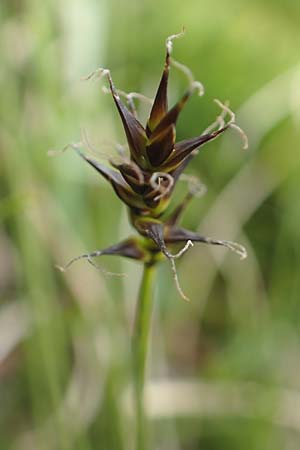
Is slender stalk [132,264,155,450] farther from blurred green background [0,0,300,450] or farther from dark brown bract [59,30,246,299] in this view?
blurred green background [0,0,300,450]

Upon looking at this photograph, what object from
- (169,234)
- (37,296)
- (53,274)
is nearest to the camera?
(169,234)

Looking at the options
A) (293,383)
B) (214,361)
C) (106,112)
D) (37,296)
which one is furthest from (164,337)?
(106,112)

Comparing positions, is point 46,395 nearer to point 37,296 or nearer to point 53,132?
point 37,296

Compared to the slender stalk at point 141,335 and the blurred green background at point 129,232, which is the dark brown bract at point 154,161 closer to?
the slender stalk at point 141,335

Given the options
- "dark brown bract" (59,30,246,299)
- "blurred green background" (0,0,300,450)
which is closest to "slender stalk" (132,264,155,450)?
"dark brown bract" (59,30,246,299)

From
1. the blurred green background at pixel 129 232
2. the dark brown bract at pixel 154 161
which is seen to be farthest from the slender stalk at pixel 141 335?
the blurred green background at pixel 129 232

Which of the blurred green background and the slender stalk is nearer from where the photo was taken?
the slender stalk

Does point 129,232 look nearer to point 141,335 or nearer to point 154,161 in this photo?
point 141,335
